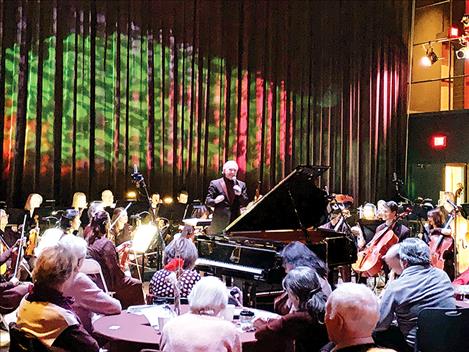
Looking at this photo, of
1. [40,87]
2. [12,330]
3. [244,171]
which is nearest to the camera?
[12,330]

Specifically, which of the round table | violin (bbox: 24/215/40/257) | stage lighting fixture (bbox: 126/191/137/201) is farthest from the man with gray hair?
stage lighting fixture (bbox: 126/191/137/201)

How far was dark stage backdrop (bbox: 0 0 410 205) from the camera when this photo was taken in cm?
1002

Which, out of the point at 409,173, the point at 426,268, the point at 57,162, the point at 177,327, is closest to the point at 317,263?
the point at 426,268

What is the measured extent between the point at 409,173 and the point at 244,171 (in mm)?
4821

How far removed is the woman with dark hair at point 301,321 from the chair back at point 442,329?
2.13ft

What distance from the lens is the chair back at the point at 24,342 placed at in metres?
2.93

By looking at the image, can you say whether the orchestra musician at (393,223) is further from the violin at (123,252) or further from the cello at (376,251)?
the violin at (123,252)

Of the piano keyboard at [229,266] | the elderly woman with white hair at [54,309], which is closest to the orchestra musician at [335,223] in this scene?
the piano keyboard at [229,266]

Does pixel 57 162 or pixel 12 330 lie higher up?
pixel 57 162

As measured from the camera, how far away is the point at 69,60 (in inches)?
408

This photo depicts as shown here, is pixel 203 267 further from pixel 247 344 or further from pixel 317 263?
pixel 247 344

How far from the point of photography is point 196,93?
11984 mm

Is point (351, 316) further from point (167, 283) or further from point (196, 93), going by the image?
point (196, 93)

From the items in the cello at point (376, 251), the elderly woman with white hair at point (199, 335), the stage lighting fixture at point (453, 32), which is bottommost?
the cello at point (376, 251)
